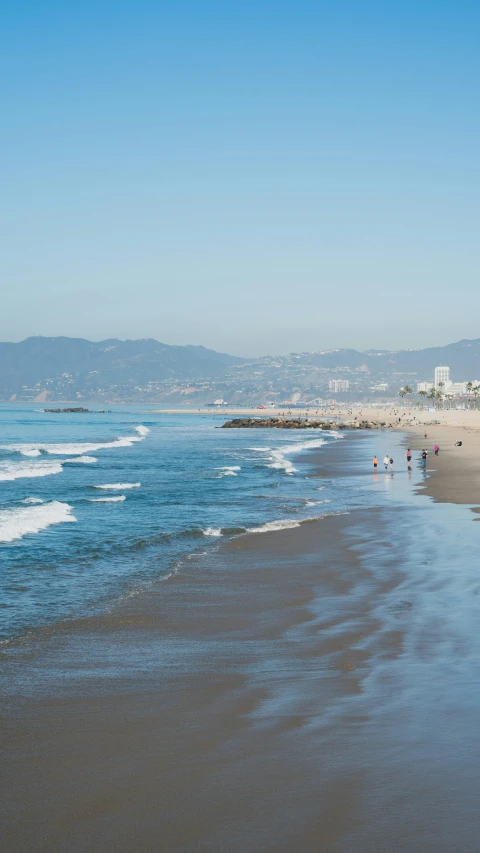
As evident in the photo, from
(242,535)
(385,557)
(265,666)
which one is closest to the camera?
(265,666)

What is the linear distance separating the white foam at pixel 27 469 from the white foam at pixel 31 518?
39.8ft

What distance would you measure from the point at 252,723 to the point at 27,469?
37974 millimetres

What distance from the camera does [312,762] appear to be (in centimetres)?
707

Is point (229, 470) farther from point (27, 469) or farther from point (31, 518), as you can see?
point (31, 518)

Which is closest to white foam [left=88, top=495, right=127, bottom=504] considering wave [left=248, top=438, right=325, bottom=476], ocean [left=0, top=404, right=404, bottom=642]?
ocean [left=0, top=404, right=404, bottom=642]

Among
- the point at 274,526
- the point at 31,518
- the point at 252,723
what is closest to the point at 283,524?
the point at 274,526

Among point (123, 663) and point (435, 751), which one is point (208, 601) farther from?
point (435, 751)

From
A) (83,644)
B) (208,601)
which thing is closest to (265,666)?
(83,644)

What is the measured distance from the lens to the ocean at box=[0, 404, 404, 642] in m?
15.4

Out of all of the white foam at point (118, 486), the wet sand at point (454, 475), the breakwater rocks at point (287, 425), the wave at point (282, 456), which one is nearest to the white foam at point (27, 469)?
the white foam at point (118, 486)

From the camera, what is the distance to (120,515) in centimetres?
2605

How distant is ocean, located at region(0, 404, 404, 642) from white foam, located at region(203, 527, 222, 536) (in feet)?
0.27

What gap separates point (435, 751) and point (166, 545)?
13.9m

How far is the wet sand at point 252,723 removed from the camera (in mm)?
5961
